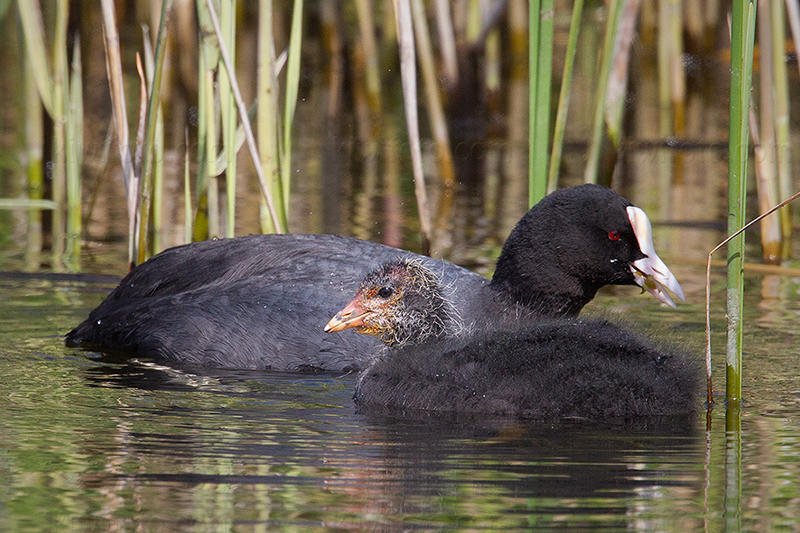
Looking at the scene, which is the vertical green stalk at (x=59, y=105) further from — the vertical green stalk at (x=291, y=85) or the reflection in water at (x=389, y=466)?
the reflection in water at (x=389, y=466)

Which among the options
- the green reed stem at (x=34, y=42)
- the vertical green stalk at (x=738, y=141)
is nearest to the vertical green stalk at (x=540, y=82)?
the vertical green stalk at (x=738, y=141)

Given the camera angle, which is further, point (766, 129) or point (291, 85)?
point (766, 129)

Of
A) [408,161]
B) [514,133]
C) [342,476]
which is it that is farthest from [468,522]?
[514,133]

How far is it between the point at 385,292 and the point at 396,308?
7 centimetres

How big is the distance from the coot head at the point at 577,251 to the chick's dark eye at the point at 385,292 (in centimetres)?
93

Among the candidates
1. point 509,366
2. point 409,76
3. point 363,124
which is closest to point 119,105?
point 409,76

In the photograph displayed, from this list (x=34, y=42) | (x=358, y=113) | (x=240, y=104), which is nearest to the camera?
(x=240, y=104)

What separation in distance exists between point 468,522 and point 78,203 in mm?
4620

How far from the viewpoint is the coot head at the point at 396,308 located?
477 cm

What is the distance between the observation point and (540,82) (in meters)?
5.32

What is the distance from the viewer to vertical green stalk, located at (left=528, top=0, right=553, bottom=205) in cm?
517

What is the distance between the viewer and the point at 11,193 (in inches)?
353

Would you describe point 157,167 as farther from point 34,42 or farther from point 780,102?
point 780,102

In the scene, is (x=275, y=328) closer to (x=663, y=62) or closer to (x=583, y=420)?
(x=583, y=420)
